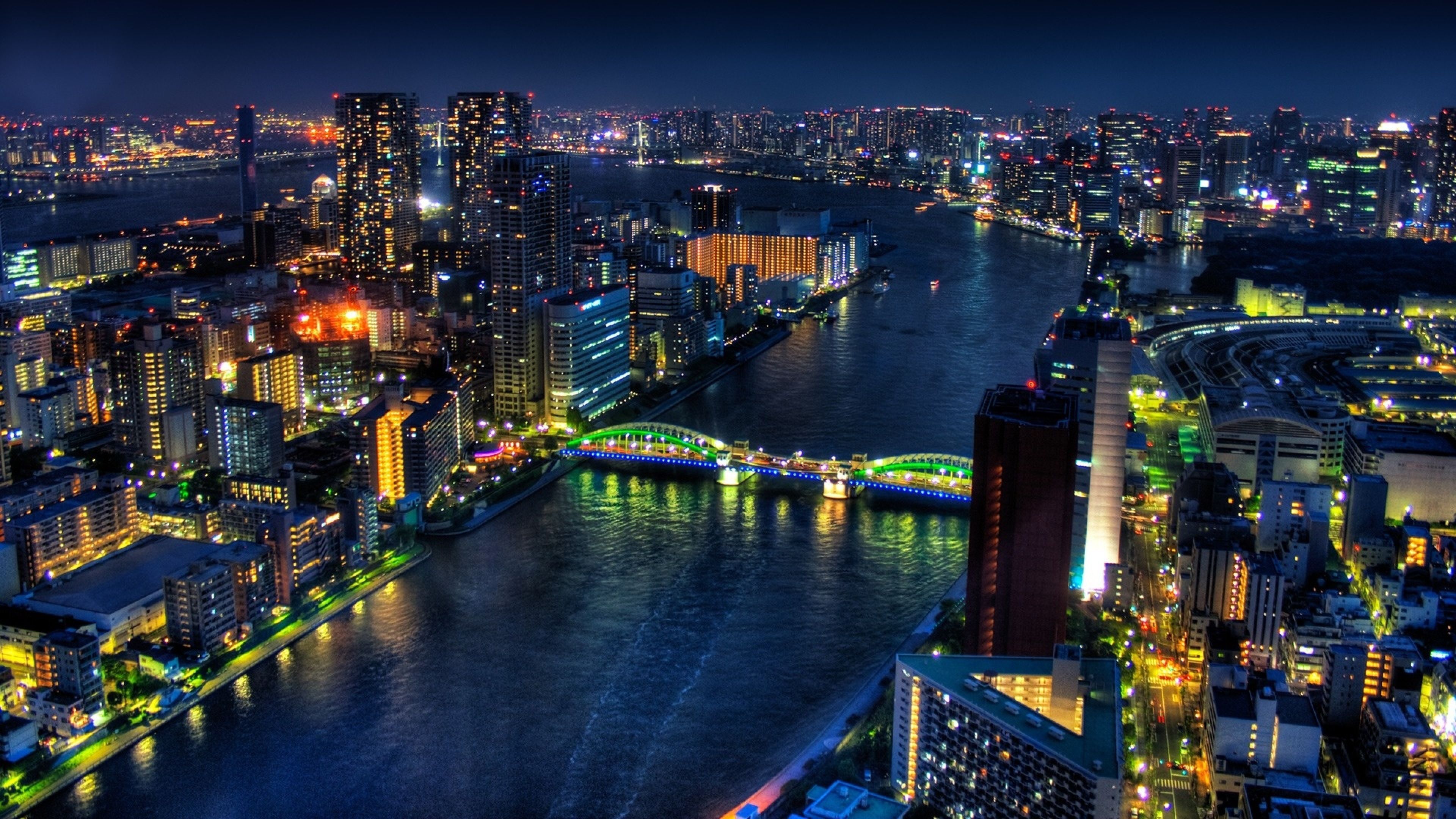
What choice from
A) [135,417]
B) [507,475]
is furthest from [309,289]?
[507,475]

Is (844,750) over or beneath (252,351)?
beneath

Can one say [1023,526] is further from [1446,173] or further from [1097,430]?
[1446,173]

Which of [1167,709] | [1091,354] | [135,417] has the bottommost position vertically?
[1167,709]

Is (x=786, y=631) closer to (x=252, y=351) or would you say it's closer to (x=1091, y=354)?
(x=1091, y=354)

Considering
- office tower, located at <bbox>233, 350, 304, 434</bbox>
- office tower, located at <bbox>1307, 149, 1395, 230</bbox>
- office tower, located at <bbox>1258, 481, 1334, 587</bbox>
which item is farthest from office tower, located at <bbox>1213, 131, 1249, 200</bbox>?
office tower, located at <bbox>233, 350, 304, 434</bbox>

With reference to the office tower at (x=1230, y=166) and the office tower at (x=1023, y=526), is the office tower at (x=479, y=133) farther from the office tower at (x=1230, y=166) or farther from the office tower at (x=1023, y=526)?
the office tower at (x=1023, y=526)
